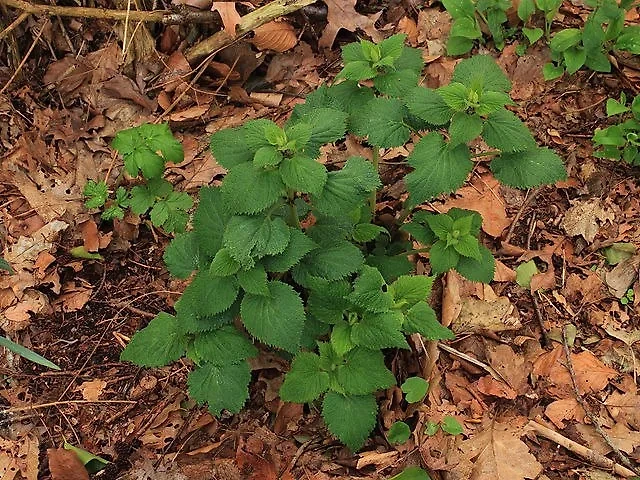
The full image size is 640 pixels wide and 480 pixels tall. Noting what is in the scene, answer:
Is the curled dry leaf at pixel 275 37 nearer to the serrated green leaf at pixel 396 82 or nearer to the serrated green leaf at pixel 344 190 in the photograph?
the serrated green leaf at pixel 396 82

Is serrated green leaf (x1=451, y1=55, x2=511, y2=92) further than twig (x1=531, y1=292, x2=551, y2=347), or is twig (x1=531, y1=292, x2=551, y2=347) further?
twig (x1=531, y1=292, x2=551, y2=347)

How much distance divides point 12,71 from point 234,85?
3.61 ft

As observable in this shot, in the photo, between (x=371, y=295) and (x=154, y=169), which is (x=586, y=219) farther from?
(x=154, y=169)

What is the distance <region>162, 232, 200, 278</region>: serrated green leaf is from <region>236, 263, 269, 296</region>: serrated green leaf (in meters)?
→ 0.30

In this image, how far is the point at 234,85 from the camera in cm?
324

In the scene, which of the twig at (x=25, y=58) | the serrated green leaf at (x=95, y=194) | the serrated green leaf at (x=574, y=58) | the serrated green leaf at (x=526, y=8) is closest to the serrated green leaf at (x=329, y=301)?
the serrated green leaf at (x=95, y=194)

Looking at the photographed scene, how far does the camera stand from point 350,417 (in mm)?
2127

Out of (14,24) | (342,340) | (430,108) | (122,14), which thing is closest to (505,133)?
(430,108)

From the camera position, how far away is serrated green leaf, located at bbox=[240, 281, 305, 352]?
1.99 m

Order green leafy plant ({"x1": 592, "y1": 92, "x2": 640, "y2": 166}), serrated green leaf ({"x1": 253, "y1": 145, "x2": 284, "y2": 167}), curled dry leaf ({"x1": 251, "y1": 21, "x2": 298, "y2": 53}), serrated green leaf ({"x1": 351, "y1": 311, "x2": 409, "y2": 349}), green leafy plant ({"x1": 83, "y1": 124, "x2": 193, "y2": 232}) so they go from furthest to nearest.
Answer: curled dry leaf ({"x1": 251, "y1": 21, "x2": 298, "y2": 53}), green leafy plant ({"x1": 592, "y1": 92, "x2": 640, "y2": 166}), green leafy plant ({"x1": 83, "y1": 124, "x2": 193, "y2": 232}), serrated green leaf ({"x1": 351, "y1": 311, "x2": 409, "y2": 349}), serrated green leaf ({"x1": 253, "y1": 145, "x2": 284, "y2": 167})

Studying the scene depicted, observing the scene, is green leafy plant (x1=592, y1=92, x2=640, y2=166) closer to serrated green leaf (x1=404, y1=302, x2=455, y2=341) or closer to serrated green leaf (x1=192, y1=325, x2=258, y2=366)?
serrated green leaf (x1=404, y1=302, x2=455, y2=341)

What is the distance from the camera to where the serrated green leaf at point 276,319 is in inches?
78.2

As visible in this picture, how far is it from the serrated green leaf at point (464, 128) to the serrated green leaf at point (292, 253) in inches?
21.8

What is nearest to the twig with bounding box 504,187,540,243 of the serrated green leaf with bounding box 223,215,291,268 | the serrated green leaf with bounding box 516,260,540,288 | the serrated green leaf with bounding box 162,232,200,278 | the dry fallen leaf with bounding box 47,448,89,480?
the serrated green leaf with bounding box 516,260,540,288
